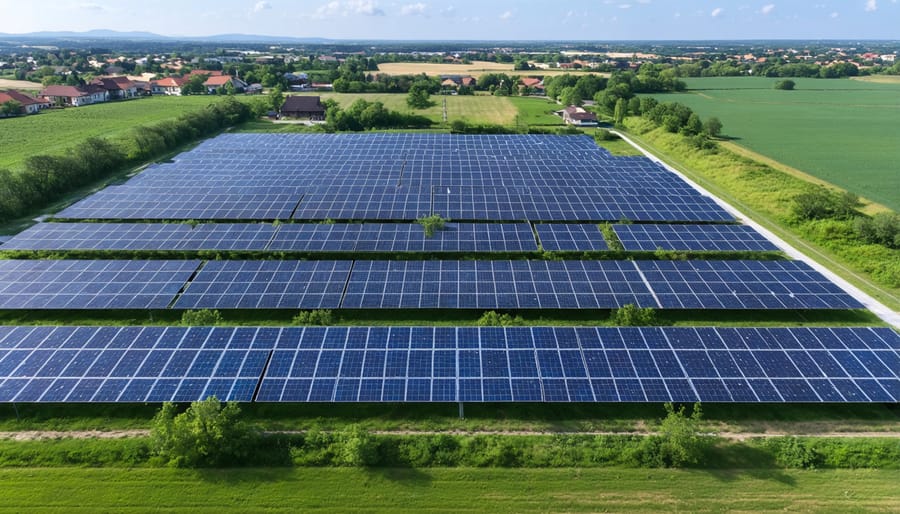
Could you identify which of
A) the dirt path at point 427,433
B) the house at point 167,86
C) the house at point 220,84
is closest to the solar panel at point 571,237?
the dirt path at point 427,433

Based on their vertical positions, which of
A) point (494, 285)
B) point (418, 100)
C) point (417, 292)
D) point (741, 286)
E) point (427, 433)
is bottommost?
point (427, 433)

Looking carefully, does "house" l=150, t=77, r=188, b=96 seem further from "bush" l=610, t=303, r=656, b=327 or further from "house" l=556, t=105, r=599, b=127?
"bush" l=610, t=303, r=656, b=327

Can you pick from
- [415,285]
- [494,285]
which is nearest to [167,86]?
[415,285]

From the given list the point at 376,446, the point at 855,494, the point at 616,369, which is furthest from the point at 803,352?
the point at 376,446

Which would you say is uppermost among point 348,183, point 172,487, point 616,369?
point 348,183

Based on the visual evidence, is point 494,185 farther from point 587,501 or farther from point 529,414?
point 587,501

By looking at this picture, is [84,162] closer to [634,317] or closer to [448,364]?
[448,364]

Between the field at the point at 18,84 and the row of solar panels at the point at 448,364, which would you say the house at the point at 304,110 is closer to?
the row of solar panels at the point at 448,364
